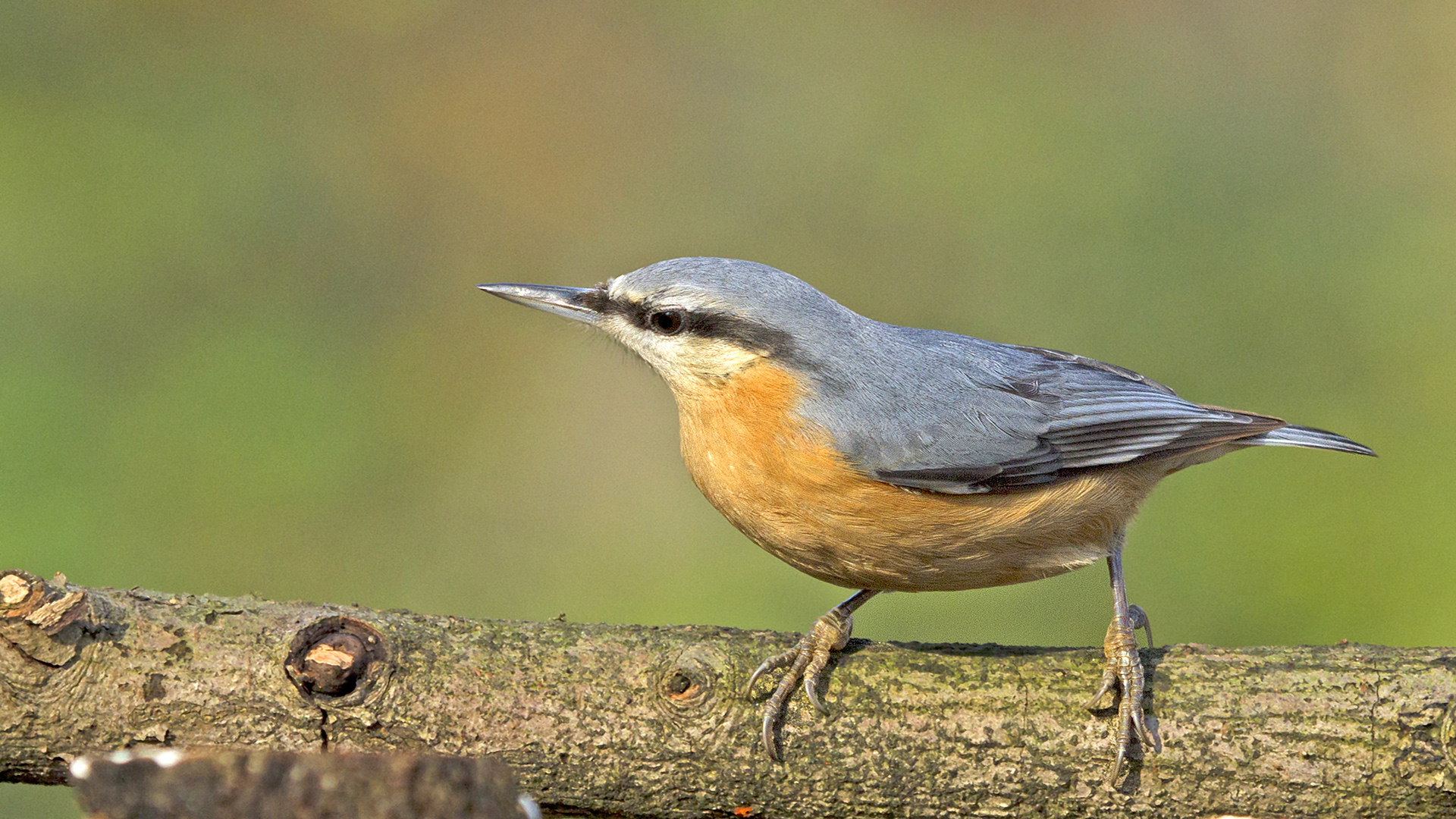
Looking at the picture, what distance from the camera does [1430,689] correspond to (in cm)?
289

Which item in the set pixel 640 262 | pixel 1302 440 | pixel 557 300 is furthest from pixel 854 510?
pixel 640 262

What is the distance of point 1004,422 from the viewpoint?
3387 millimetres

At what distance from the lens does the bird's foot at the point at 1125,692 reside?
9.50 feet

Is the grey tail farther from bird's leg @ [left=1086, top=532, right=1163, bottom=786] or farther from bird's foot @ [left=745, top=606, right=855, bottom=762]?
bird's foot @ [left=745, top=606, right=855, bottom=762]

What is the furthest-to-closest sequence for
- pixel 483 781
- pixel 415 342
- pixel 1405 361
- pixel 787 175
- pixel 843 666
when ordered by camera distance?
pixel 787 175, pixel 415 342, pixel 1405 361, pixel 843 666, pixel 483 781

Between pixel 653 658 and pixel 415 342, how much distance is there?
3.64m

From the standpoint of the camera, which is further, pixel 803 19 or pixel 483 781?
pixel 803 19

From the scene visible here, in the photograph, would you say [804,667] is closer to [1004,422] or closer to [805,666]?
[805,666]

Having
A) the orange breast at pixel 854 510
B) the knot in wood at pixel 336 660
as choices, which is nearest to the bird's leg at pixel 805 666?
the orange breast at pixel 854 510

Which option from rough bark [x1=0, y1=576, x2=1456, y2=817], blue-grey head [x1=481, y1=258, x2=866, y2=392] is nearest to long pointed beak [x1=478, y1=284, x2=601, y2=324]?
blue-grey head [x1=481, y1=258, x2=866, y2=392]

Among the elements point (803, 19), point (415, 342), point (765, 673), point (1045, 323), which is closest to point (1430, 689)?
point (765, 673)

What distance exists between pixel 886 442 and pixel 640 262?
3.36 meters

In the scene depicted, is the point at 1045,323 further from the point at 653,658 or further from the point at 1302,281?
the point at 653,658

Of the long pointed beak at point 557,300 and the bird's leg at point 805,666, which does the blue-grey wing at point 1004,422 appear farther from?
the long pointed beak at point 557,300
